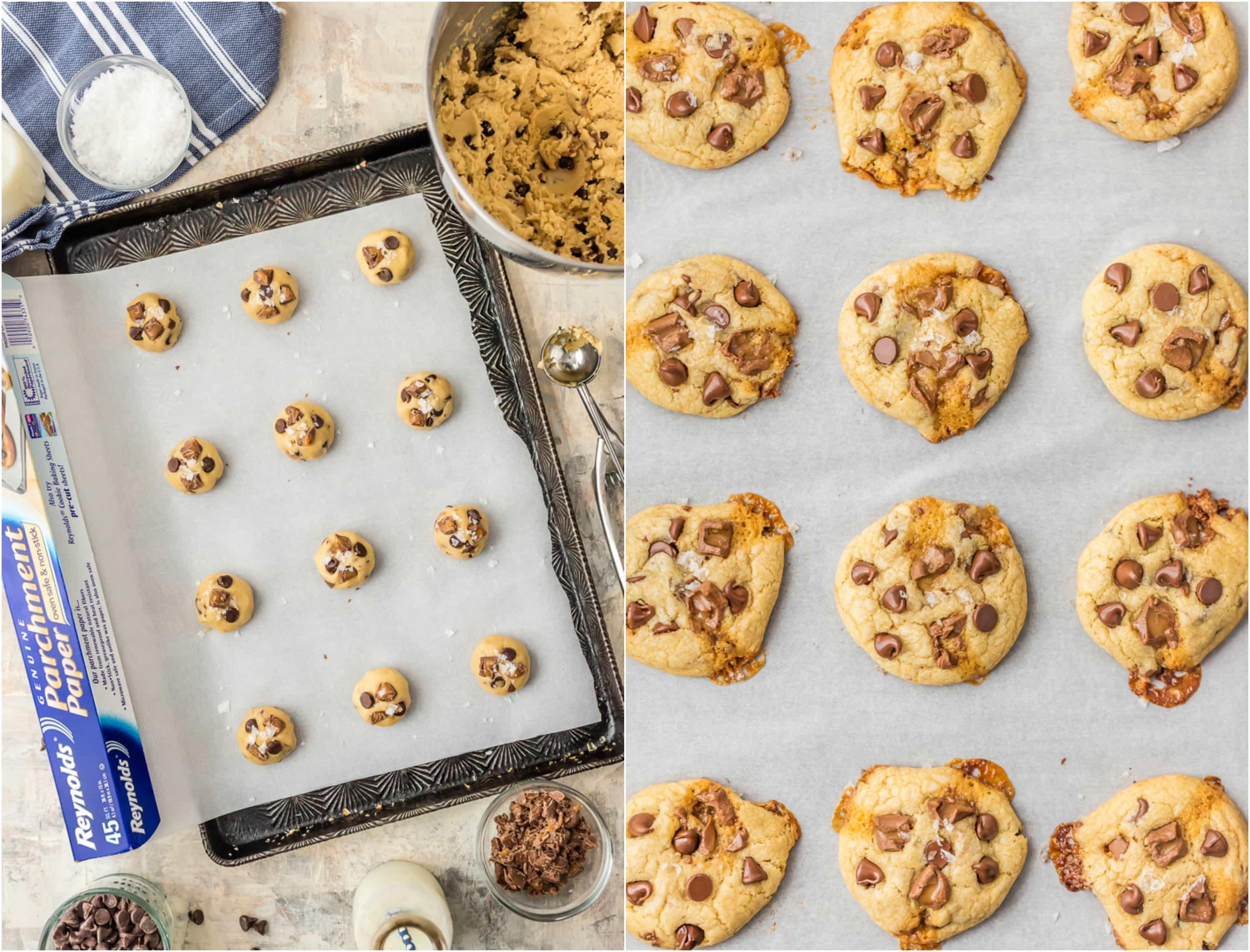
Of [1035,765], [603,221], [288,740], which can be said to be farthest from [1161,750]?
[288,740]

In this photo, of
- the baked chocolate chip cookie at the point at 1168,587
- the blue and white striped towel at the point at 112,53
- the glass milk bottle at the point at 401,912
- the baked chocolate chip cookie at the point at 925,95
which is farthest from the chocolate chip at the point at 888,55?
the glass milk bottle at the point at 401,912

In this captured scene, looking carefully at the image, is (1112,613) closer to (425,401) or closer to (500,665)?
(500,665)

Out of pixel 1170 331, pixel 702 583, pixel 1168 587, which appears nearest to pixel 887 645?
pixel 702 583

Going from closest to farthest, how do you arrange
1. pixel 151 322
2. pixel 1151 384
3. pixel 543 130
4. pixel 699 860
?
pixel 1151 384
pixel 699 860
pixel 543 130
pixel 151 322

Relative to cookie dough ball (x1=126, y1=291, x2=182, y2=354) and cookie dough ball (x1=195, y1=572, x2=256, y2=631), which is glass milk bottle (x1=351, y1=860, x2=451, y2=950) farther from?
cookie dough ball (x1=126, y1=291, x2=182, y2=354)

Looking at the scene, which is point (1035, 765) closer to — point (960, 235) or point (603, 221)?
point (960, 235)

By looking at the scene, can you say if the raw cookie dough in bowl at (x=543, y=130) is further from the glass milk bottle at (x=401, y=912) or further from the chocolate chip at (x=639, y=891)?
the glass milk bottle at (x=401, y=912)
